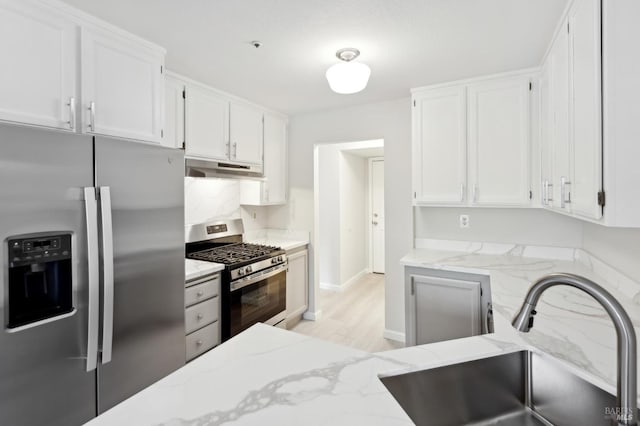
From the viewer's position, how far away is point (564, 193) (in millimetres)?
1589

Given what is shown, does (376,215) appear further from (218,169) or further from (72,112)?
(72,112)

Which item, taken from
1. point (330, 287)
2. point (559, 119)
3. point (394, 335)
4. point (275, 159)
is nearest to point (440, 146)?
point (559, 119)

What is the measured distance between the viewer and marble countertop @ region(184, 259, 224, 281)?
2174mm

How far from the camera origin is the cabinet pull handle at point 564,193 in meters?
1.55

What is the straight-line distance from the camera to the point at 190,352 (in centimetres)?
221

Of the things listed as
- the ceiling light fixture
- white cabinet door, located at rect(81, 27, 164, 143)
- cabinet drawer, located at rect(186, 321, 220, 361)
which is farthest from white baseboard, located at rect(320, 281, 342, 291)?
white cabinet door, located at rect(81, 27, 164, 143)

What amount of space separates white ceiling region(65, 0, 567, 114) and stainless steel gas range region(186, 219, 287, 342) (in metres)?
1.44

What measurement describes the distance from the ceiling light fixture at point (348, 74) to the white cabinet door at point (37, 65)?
141 centimetres

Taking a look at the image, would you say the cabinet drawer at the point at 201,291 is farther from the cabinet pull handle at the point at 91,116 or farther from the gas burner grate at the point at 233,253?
the cabinet pull handle at the point at 91,116

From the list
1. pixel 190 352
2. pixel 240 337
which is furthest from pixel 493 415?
Result: pixel 190 352

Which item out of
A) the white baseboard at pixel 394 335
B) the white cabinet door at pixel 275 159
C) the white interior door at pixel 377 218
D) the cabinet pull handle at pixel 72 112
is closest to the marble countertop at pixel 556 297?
the white baseboard at pixel 394 335

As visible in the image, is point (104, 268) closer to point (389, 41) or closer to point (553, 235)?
point (389, 41)

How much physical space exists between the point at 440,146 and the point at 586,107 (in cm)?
145

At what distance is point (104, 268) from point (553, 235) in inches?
122
